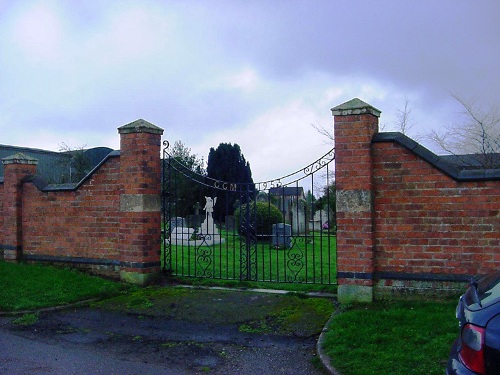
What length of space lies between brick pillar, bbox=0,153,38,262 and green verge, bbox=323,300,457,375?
22.5ft

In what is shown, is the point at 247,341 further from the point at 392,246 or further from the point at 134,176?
the point at 134,176

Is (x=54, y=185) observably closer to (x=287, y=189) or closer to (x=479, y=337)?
(x=287, y=189)

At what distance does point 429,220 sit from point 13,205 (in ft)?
25.7

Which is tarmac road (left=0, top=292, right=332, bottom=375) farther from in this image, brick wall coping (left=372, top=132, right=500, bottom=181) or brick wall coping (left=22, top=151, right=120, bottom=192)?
brick wall coping (left=22, top=151, right=120, bottom=192)

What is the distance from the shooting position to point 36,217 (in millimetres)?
10500

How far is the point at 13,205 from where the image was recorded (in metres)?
10.7

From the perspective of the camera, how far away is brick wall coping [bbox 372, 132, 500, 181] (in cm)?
669

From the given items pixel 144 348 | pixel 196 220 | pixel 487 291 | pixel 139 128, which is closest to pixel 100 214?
pixel 139 128

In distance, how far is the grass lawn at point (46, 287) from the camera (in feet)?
26.9

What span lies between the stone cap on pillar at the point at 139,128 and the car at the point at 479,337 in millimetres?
6593

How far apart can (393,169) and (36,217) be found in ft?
22.5

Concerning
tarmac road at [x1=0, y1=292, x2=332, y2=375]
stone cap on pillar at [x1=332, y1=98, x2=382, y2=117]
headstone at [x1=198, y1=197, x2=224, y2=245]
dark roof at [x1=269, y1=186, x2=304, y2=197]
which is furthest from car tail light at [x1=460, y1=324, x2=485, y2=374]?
headstone at [x1=198, y1=197, x2=224, y2=245]

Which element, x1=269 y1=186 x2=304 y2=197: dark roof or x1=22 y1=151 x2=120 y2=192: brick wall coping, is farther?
x1=22 y1=151 x2=120 y2=192: brick wall coping

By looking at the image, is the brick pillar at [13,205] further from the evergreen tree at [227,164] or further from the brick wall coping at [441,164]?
the evergreen tree at [227,164]
